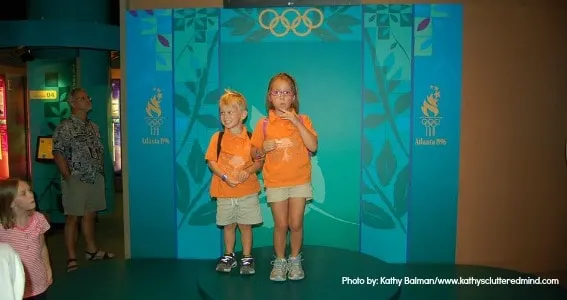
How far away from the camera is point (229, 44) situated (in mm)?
4293

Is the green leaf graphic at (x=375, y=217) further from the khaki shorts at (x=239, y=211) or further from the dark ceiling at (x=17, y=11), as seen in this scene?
the dark ceiling at (x=17, y=11)

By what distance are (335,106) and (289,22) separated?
861 millimetres

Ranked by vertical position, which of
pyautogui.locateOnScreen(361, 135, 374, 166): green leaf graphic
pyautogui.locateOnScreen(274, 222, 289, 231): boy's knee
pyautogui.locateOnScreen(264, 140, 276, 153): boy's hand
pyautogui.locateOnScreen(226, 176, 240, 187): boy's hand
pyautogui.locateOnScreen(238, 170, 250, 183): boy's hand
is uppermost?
pyautogui.locateOnScreen(264, 140, 276, 153): boy's hand

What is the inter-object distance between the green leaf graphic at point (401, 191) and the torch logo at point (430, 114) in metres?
0.39

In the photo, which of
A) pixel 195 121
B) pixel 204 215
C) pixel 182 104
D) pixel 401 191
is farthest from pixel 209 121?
pixel 401 191

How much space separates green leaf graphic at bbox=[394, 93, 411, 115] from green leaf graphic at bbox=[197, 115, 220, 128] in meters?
1.63

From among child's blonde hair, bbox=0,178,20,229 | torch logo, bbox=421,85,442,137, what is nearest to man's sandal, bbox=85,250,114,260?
child's blonde hair, bbox=0,178,20,229

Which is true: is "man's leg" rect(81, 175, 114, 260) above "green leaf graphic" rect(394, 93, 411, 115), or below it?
below

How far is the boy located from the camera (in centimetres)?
339

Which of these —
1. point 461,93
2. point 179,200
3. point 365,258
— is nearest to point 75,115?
point 179,200

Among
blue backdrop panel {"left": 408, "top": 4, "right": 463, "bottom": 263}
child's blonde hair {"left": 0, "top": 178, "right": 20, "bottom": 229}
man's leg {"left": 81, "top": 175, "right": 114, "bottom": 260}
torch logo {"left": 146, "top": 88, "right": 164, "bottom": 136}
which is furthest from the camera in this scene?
man's leg {"left": 81, "top": 175, "right": 114, "bottom": 260}

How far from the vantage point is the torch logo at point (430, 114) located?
422 centimetres

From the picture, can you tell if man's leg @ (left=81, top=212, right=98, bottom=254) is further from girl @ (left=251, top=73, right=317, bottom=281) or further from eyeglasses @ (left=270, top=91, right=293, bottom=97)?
eyeglasses @ (left=270, top=91, right=293, bottom=97)

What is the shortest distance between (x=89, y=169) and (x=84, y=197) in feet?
0.97
